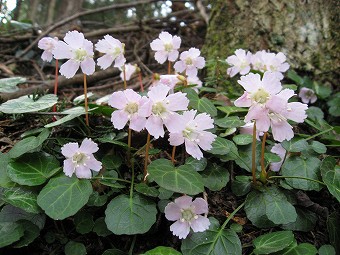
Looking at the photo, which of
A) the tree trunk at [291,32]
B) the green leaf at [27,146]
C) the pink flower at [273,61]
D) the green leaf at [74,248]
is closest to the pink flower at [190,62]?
the pink flower at [273,61]

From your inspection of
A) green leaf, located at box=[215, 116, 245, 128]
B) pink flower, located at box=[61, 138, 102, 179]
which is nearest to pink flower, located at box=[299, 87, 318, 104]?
green leaf, located at box=[215, 116, 245, 128]

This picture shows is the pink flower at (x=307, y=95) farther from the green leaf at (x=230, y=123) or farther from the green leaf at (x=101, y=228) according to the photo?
the green leaf at (x=101, y=228)

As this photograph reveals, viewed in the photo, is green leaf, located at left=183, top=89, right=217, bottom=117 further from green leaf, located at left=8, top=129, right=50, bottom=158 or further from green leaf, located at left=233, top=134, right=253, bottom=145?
green leaf, located at left=8, top=129, right=50, bottom=158

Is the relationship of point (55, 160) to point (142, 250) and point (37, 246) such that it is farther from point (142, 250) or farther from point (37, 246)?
point (142, 250)

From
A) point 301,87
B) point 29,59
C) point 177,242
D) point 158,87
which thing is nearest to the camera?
point 158,87

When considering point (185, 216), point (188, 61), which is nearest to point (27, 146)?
point (185, 216)

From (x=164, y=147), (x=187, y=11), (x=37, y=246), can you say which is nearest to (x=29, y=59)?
(x=187, y=11)
